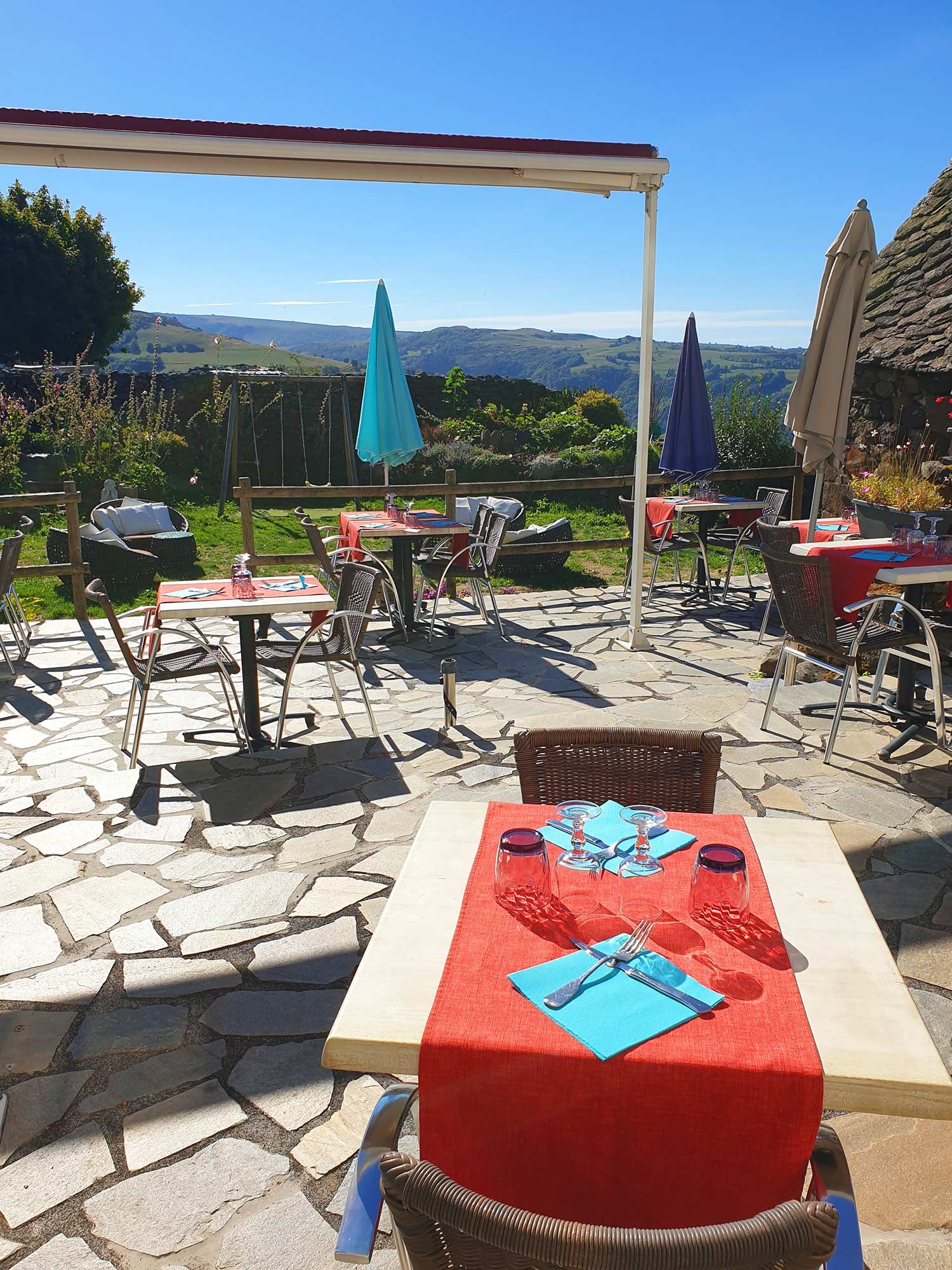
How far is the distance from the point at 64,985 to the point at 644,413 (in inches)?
185

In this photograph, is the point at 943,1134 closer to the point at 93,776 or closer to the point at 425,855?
the point at 425,855

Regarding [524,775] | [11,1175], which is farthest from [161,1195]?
[524,775]

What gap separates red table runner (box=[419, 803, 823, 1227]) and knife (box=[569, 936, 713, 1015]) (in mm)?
30

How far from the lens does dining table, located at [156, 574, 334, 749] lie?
14.0 feet

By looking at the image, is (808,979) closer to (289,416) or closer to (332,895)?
(332,895)

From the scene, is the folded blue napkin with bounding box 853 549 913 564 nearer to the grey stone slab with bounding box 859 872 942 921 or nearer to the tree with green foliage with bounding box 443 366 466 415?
the grey stone slab with bounding box 859 872 942 921

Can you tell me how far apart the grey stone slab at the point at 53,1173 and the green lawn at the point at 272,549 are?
5899 mm

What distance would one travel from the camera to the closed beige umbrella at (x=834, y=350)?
562 centimetres

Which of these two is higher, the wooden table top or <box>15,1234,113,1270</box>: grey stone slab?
the wooden table top

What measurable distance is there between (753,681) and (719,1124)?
177 inches

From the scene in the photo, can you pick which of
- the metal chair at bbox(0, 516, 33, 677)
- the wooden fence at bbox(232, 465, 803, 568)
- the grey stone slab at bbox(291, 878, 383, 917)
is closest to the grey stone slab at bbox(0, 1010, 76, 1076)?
the grey stone slab at bbox(291, 878, 383, 917)

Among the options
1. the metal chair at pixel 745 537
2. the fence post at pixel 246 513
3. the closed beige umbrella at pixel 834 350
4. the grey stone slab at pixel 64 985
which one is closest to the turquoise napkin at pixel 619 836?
the grey stone slab at pixel 64 985

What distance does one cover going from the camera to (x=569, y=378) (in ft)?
136

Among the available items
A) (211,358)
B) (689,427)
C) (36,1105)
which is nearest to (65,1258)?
(36,1105)
